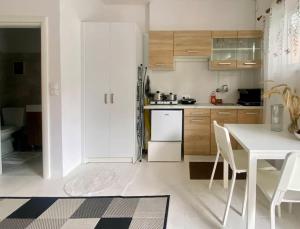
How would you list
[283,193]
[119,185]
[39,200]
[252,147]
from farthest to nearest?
[119,185] < [39,200] < [252,147] < [283,193]

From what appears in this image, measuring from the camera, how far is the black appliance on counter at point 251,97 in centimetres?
491

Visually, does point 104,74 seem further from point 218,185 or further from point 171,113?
point 218,185

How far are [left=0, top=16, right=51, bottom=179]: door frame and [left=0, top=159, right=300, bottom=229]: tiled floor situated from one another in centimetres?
Answer: 36

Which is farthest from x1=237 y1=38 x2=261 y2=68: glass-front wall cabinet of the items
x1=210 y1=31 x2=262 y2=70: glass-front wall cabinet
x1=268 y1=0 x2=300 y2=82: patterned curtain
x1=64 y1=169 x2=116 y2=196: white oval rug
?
x1=64 y1=169 x2=116 y2=196: white oval rug

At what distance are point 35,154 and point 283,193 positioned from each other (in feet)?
14.2

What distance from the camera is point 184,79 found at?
544cm

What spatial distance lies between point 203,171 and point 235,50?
87.9 inches

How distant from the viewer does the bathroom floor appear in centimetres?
412

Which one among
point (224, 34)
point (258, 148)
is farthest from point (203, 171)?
point (224, 34)

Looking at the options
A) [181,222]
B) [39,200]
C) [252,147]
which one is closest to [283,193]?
[252,147]

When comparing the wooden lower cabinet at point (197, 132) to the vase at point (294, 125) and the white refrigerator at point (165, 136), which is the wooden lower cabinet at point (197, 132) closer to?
the white refrigerator at point (165, 136)

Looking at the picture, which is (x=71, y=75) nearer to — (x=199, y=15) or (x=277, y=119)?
(x=199, y=15)

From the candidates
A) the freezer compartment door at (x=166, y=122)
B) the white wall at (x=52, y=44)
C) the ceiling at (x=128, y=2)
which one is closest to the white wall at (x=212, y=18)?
the ceiling at (x=128, y=2)

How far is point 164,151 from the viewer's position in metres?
4.80
